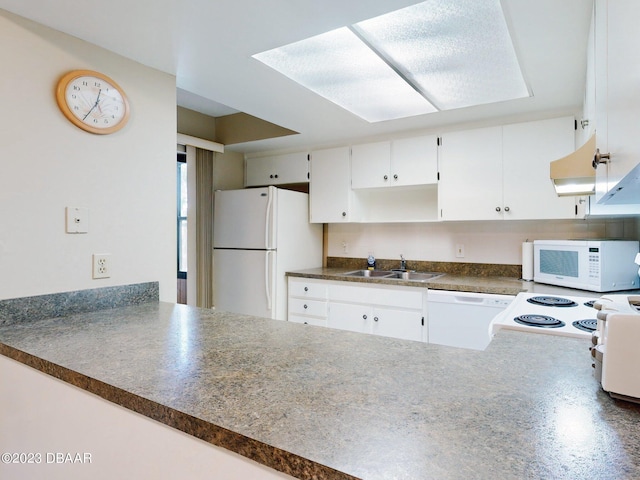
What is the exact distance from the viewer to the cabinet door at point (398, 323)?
2797mm

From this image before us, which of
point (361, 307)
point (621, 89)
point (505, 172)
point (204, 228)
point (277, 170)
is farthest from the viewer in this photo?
point (277, 170)

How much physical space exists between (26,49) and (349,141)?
2427 mm

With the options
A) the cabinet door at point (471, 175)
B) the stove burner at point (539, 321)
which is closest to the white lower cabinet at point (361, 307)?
the cabinet door at point (471, 175)

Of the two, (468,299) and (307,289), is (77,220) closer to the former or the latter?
(307,289)

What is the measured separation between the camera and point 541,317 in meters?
1.60

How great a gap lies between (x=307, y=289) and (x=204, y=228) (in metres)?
1.15

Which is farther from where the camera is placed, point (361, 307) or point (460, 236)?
point (460, 236)

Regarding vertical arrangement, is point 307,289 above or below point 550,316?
below

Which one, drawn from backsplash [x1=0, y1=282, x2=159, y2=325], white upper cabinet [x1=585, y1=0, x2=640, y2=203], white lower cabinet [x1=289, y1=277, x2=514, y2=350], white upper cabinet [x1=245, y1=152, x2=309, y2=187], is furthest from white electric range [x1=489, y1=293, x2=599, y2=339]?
white upper cabinet [x1=245, y1=152, x2=309, y2=187]

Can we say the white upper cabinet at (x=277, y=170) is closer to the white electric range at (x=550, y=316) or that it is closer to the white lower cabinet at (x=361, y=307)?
the white lower cabinet at (x=361, y=307)

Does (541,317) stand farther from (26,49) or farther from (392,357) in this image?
(26,49)

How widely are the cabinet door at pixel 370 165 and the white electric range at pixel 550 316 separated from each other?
4.98 ft

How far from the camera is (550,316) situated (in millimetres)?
1678

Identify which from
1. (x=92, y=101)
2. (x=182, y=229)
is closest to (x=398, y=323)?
(x=182, y=229)
